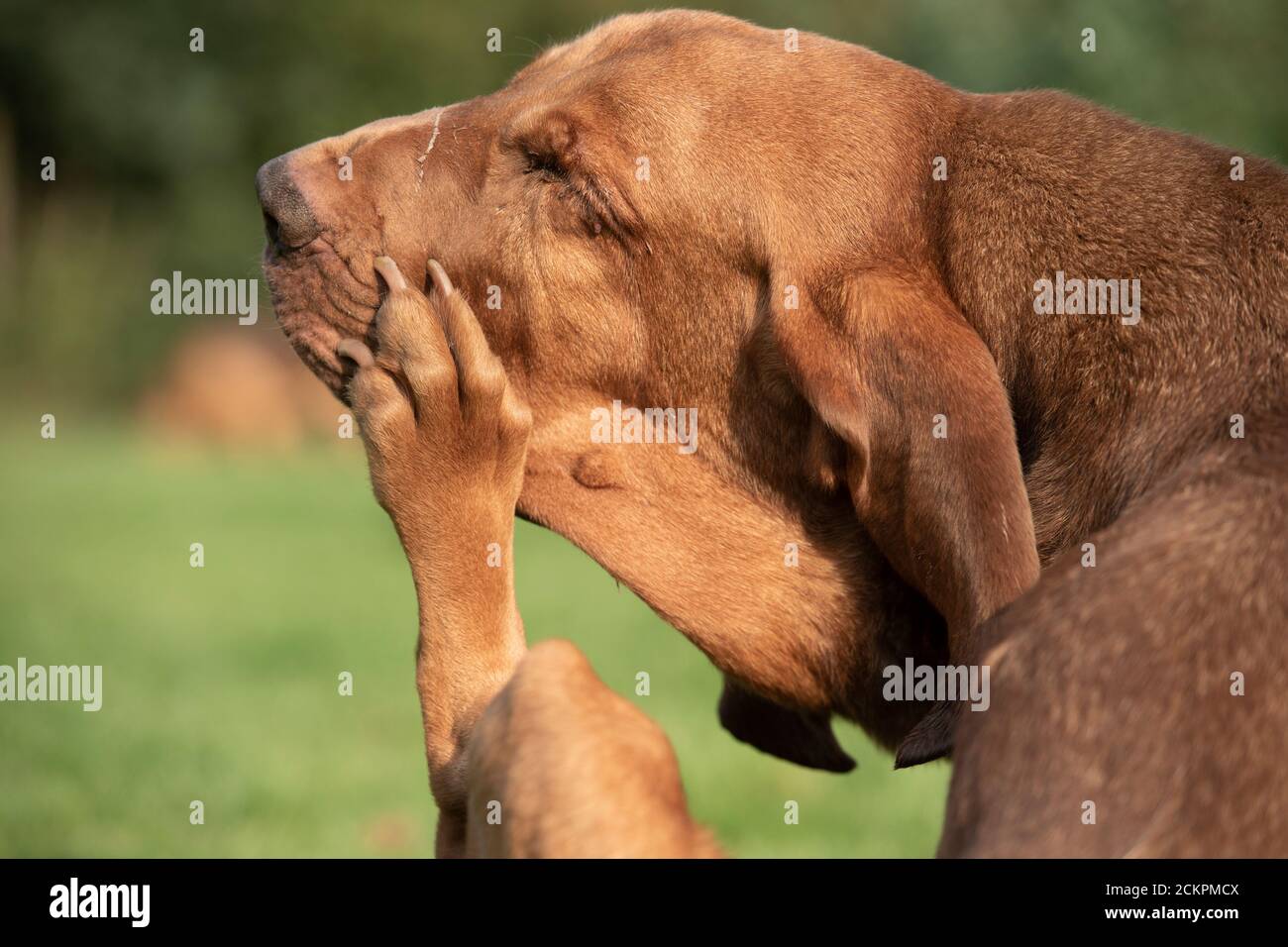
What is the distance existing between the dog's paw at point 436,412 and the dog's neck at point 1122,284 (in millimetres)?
1069

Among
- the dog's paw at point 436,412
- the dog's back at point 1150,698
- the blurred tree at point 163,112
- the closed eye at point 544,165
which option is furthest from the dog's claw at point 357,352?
the blurred tree at point 163,112

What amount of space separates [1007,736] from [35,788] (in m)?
6.28

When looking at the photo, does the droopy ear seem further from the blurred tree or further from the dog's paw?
the blurred tree

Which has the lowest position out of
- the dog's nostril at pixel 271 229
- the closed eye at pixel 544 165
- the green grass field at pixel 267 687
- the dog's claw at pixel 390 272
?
the green grass field at pixel 267 687

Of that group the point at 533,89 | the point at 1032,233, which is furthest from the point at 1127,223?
the point at 533,89

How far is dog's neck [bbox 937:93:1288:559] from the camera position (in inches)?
129

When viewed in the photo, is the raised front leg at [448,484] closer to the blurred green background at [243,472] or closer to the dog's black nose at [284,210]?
the dog's black nose at [284,210]

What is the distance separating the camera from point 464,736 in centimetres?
377

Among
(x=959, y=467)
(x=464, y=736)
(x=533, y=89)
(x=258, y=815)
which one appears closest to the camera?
(x=959, y=467)

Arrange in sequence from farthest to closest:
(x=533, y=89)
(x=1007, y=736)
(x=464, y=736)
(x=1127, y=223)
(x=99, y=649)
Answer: (x=99, y=649) → (x=533, y=89) → (x=464, y=736) → (x=1127, y=223) → (x=1007, y=736)

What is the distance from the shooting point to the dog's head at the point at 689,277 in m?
3.78

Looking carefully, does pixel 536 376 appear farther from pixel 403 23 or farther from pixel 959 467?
pixel 403 23

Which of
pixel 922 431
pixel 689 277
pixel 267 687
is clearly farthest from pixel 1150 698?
pixel 267 687

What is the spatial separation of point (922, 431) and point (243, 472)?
16620 mm
